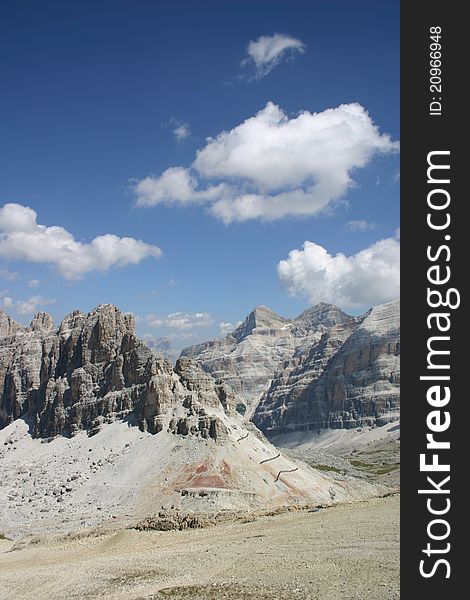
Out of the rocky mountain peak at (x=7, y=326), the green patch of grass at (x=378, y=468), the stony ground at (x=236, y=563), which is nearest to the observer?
the stony ground at (x=236, y=563)

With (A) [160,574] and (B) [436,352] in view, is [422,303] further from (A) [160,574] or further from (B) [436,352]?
(A) [160,574]

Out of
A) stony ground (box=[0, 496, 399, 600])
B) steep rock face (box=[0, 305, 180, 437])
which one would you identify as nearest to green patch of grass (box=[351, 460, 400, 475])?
steep rock face (box=[0, 305, 180, 437])

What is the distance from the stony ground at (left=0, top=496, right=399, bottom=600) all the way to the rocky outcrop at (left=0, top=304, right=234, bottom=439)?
152 ft

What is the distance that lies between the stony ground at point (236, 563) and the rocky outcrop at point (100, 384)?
46.3 meters

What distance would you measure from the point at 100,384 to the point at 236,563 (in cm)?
9236

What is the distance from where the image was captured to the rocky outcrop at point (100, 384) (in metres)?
99.0

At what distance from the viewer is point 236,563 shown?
30.0 meters

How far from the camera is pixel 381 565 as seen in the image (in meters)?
26.1

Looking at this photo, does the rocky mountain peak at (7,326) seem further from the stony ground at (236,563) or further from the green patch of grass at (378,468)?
the stony ground at (236,563)

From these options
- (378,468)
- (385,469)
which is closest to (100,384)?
Answer: (385,469)

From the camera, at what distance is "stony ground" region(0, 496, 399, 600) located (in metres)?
25.0

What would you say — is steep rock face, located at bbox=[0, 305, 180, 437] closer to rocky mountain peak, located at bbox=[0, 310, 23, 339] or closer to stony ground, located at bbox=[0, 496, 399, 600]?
rocky mountain peak, located at bbox=[0, 310, 23, 339]

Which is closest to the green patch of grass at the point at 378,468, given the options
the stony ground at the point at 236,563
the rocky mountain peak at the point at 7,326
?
the rocky mountain peak at the point at 7,326

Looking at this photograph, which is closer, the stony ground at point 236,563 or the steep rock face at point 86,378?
the stony ground at point 236,563
